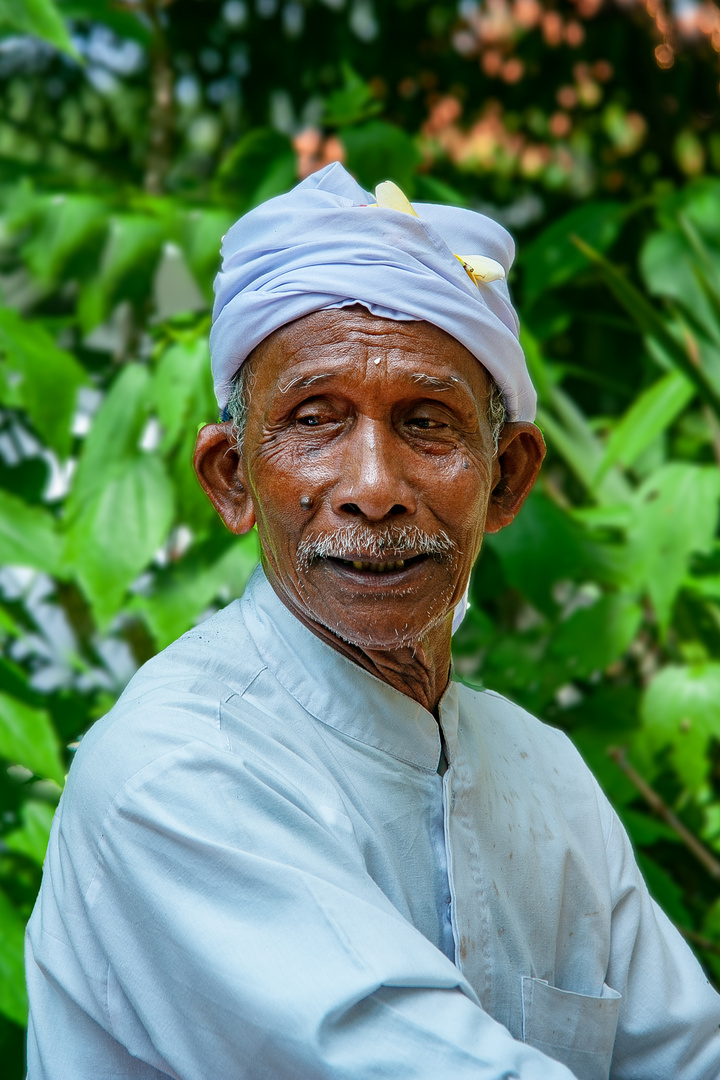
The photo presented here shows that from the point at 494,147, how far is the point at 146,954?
10.5 ft

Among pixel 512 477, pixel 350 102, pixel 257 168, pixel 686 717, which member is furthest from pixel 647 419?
pixel 512 477

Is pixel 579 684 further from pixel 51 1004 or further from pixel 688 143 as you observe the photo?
pixel 51 1004

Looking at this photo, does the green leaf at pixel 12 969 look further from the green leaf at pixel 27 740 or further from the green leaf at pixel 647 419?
the green leaf at pixel 647 419

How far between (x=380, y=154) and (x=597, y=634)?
1105mm

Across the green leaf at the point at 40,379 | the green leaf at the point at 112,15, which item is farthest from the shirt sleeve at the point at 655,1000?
the green leaf at the point at 112,15

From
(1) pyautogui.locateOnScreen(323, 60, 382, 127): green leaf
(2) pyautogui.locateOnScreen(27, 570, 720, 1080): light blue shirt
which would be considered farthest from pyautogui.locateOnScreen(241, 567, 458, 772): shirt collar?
(1) pyautogui.locateOnScreen(323, 60, 382, 127): green leaf

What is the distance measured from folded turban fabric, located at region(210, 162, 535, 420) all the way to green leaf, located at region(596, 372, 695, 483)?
1415mm

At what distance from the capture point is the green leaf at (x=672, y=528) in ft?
7.59

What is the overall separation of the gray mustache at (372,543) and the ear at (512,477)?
0.64 feet

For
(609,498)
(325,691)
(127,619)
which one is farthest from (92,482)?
(325,691)

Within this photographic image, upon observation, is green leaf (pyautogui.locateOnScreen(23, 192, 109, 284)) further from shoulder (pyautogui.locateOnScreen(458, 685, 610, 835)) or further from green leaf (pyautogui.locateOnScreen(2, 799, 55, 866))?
shoulder (pyautogui.locateOnScreen(458, 685, 610, 835))

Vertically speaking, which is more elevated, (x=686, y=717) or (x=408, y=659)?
(x=408, y=659)

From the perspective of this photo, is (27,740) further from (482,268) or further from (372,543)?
(482,268)

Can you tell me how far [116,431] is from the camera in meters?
2.38
